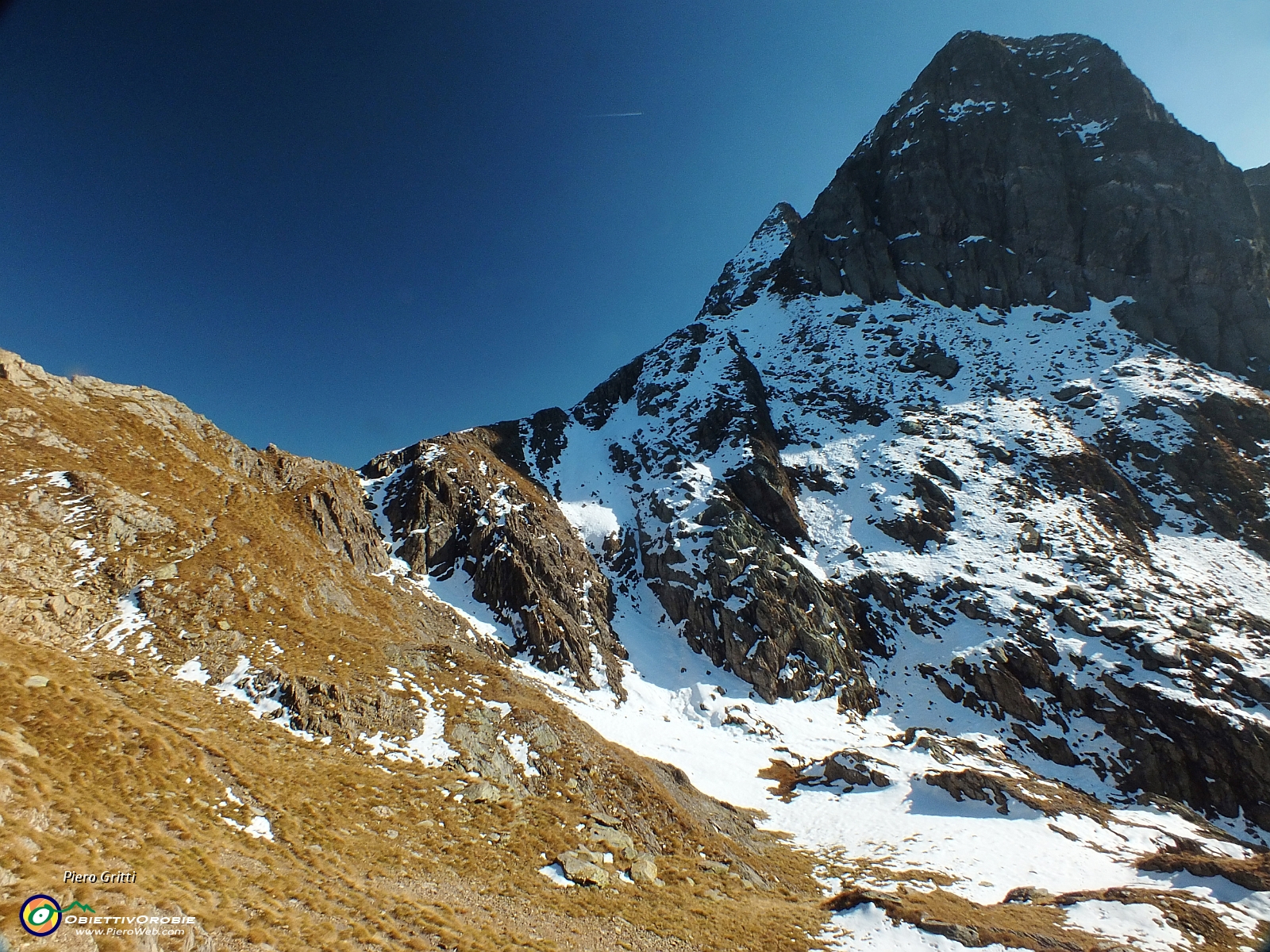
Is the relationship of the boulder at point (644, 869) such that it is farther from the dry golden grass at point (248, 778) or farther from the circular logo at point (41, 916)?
the circular logo at point (41, 916)

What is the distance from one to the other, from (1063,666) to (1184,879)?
22.6 metres

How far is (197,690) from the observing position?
16.2 m

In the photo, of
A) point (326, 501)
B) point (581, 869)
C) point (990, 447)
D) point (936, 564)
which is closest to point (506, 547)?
point (326, 501)

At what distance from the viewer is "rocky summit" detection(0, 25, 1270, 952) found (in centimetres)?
1330

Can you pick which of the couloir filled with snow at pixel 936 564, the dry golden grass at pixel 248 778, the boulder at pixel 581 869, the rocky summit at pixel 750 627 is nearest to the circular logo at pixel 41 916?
the dry golden grass at pixel 248 778

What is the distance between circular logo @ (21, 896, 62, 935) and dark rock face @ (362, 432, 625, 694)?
27.6 m

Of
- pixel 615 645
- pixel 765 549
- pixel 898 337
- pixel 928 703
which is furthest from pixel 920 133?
pixel 615 645


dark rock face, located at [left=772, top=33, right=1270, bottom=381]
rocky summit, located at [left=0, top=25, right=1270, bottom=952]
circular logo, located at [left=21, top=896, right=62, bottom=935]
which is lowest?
circular logo, located at [left=21, top=896, right=62, bottom=935]

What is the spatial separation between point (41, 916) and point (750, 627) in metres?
40.7

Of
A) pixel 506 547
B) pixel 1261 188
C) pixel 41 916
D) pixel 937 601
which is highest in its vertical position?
pixel 1261 188

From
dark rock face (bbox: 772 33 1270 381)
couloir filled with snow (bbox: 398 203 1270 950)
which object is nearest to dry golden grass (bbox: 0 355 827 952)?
couloir filled with snow (bbox: 398 203 1270 950)

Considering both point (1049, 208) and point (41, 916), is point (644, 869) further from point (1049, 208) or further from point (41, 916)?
point (1049, 208)

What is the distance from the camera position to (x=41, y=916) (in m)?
6.54

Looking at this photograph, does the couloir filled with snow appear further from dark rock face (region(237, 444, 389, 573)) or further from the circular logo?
the circular logo
